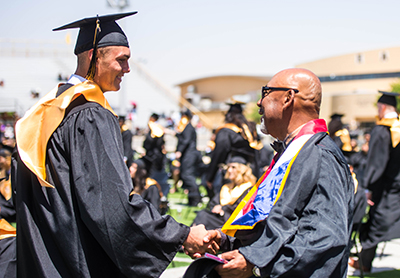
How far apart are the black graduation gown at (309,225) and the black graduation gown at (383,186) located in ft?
11.7

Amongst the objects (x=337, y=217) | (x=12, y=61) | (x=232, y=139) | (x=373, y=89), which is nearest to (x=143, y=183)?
(x=232, y=139)

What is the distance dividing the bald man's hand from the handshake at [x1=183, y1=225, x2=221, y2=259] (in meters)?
0.23

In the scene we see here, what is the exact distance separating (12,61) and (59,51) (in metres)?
4.01

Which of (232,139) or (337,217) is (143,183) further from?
(337,217)

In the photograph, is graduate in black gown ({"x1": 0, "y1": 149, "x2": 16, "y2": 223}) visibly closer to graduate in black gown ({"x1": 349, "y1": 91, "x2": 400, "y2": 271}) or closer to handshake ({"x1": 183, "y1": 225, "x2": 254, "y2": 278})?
handshake ({"x1": 183, "y1": 225, "x2": 254, "y2": 278})

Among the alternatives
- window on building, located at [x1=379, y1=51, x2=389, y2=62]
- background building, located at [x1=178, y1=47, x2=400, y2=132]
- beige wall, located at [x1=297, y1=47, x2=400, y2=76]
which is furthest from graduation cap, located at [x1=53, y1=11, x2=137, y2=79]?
window on building, located at [x1=379, y1=51, x2=389, y2=62]

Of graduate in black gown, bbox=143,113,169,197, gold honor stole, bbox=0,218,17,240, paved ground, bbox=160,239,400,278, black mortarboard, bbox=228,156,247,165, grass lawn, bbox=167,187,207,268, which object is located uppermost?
gold honor stole, bbox=0,218,17,240

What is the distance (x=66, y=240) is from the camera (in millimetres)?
2166

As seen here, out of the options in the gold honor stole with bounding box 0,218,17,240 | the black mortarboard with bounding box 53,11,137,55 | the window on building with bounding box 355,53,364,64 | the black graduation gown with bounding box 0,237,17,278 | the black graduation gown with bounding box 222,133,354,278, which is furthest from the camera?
the window on building with bounding box 355,53,364,64

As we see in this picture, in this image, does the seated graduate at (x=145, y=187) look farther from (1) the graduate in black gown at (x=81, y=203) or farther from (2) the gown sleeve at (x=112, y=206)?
(2) the gown sleeve at (x=112, y=206)

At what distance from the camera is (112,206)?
214cm

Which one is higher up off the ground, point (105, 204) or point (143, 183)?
point (105, 204)

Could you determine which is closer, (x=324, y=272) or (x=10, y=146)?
(x=324, y=272)

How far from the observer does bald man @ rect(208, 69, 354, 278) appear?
1.95 meters
